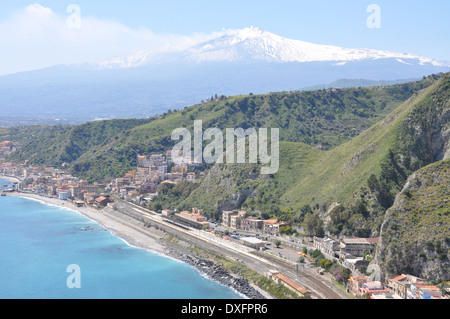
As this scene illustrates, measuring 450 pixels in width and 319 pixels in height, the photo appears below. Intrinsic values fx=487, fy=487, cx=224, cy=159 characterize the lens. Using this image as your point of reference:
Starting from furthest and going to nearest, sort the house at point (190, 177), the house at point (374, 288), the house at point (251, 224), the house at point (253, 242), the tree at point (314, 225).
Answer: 1. the house at point (190, 177)
2. the house at point (251, 224)
3. the house at point (253, 242)
4. the tree at point (314, 225)
5. the house at point (374, 288)

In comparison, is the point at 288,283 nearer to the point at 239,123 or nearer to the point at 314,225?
the point at 314,225

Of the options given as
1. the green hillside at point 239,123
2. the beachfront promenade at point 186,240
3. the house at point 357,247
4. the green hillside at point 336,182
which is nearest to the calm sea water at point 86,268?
the beachfront promenade at point 186,240

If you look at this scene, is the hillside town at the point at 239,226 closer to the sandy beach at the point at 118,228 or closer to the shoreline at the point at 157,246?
the sandy beach at the point at 118,228

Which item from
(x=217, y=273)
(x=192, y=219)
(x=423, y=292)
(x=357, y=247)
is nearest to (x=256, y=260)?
(x=217, y=273)

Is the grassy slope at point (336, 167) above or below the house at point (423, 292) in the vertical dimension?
above

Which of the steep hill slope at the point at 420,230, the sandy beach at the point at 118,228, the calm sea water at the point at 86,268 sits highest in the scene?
the steep hill slope at the point at 420,230

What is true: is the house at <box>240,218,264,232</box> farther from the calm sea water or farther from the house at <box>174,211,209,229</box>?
the calm sea water

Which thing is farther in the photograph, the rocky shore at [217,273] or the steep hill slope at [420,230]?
the rocky shore at [217,273]

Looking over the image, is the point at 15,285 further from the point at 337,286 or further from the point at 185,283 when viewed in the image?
the point at 337,286
